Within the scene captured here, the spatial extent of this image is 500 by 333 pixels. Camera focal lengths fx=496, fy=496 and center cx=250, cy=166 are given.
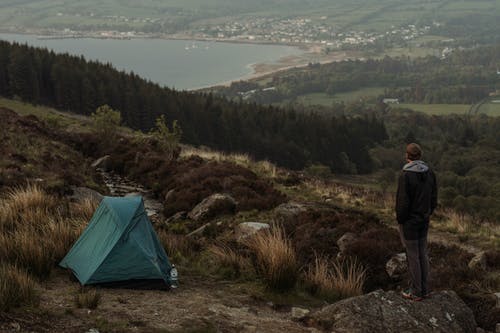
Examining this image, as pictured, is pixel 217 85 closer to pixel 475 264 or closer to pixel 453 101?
pixel 453 101

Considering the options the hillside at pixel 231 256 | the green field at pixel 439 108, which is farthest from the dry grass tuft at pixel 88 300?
the green field at pixel 439 108

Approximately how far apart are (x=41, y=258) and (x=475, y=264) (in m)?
9.73

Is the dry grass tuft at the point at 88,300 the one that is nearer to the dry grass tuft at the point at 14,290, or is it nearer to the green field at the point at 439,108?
the dry grass tuft at the point at 14,290

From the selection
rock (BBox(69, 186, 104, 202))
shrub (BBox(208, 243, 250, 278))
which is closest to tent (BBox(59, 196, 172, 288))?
shrub (BBox(208, 243, 250, 278))

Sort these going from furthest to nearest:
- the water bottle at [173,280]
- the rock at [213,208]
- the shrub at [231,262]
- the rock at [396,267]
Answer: the rock at [213,208] → the rock at [396,267] → the shrub at [231,262] → the water bottle at [173,280]

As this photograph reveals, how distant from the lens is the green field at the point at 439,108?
17712 centimetres

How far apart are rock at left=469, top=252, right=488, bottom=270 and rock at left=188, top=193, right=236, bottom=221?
8532 mm

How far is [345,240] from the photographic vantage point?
1369 centimetres

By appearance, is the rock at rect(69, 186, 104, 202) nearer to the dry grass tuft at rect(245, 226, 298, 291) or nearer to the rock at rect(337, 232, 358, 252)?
the rock at rect(337, 232, 358, 252)

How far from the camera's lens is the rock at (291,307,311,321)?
8409mm

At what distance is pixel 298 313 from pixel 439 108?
19109 cm

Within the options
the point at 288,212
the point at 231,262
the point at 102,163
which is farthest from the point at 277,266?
the point at 102,163

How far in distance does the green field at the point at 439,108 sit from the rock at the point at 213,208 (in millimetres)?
169393

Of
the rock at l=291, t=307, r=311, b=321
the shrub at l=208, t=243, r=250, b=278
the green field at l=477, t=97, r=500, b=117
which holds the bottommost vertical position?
the green field at l=477, t=97, r=500, b=117
